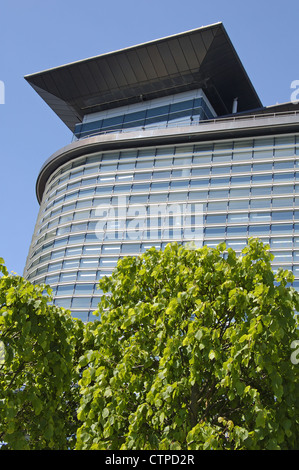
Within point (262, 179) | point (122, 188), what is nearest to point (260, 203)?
point (262, 179)

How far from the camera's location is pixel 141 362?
47.4 ft

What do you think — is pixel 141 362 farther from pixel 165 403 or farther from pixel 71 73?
pixel 71 73

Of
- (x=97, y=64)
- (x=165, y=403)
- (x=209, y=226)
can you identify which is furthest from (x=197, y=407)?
(x=97, y=64)

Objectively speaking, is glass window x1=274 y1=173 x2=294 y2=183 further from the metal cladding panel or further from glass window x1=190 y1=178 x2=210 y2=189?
the metal cladding panel

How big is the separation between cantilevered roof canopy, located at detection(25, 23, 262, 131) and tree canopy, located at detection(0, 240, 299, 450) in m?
38.0

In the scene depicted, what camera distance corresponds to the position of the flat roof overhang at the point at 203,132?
4678 centimetres

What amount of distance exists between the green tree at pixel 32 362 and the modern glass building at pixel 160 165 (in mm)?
28580

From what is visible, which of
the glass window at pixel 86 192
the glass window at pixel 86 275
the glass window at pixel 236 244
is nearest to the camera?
the glass window at pixel 236 244

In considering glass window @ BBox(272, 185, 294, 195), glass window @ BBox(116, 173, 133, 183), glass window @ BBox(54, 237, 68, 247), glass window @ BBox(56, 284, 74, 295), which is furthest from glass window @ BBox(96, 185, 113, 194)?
glass window @ BBox(272, 185, 294, 195)

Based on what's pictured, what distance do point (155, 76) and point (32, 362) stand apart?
136 feet

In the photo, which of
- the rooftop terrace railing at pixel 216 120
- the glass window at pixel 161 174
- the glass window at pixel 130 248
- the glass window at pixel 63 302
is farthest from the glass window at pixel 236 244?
the glass window at pixel 63 302

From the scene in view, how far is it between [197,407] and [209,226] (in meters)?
31.2

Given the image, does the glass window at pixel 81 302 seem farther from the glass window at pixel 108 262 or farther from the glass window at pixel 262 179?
the glass window at pixel 262 179

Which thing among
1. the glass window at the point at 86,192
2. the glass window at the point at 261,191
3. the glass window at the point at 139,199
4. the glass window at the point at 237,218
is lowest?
the glass window at the point at 237,218
